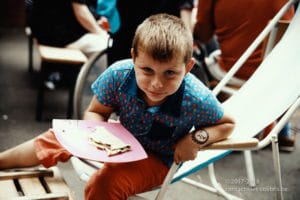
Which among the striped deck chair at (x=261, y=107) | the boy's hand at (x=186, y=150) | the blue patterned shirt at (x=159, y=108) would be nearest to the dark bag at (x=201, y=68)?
the striped deck chair at (x=261, y=107)

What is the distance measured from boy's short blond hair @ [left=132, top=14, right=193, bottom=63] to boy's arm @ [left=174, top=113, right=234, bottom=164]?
0.79ft

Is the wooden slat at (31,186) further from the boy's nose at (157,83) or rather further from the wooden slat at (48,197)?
the boy's nose at (157,83)

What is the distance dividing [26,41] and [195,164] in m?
3.29

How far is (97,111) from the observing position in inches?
55.2

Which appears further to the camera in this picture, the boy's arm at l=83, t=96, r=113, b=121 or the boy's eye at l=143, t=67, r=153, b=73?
the boy's arm at l=83, t=96, r=113, b=121

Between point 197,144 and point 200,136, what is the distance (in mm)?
27

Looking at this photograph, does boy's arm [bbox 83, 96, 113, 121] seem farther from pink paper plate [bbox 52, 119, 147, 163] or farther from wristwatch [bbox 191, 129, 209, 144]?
wristwatch [bbox 191, 129, 209, 144]

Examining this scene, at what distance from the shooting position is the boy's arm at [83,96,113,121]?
4.53 feet

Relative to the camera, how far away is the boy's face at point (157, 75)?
1.17 m

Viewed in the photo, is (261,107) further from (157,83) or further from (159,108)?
(157,83)

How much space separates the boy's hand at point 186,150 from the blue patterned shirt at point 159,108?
3.4 inches

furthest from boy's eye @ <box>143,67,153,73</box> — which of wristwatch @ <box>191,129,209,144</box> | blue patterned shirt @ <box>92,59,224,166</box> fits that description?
wristwatch @ <box>191,129,209,144</box>

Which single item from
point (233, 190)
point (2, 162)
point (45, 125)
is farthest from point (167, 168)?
point (45, 125)

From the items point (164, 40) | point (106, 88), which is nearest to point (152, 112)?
point (106, 88)
